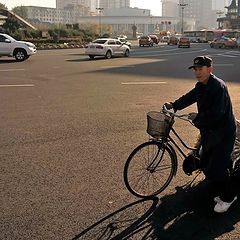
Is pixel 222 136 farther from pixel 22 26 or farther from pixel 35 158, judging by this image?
pixel 22 26

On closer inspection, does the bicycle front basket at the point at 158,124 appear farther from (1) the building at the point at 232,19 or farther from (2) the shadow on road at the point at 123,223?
(1) the building at the point at 232,19

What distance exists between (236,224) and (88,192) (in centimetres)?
166

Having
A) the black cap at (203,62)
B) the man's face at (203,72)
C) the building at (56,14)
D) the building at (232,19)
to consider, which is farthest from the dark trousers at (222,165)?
the building at (56,14)

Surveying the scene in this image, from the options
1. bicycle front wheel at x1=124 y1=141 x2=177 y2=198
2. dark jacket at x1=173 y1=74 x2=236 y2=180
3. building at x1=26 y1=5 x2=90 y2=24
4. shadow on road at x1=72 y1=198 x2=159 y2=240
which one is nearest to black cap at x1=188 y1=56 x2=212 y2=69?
dark jacket at x1=173 y1=74 x2=236 y2=180

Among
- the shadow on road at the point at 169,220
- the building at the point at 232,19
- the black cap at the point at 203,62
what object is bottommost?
the shadow on road at the point at 169,220

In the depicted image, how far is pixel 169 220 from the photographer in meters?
4.39

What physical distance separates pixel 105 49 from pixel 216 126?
2605 centimetres

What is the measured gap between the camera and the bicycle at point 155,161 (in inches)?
189

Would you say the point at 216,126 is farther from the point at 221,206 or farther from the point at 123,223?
the point at 123,223

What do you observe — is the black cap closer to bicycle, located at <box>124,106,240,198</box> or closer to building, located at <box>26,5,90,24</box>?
bicycle, located at <box>124,106,240,198</box>

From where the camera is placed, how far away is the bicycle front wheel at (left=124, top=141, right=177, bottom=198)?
4.92 metres

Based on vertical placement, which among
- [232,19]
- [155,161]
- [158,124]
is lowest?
[155,161]

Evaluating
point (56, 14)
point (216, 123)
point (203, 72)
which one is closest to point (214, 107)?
point (216, 123)

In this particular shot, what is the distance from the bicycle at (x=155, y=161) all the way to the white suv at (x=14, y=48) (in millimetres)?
22384
